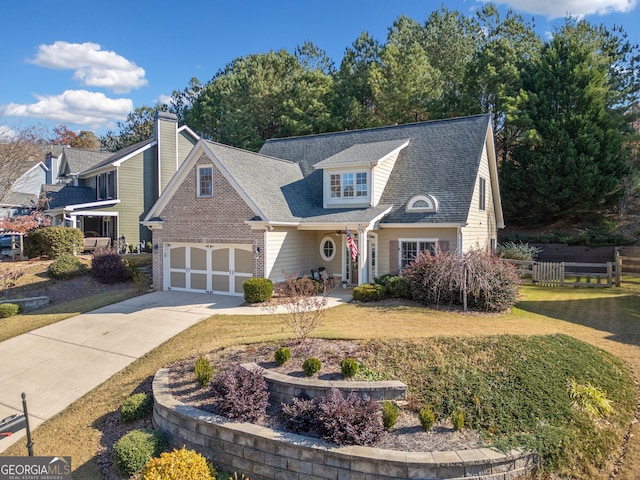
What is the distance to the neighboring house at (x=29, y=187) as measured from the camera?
1470 inches

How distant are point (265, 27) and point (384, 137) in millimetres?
8244

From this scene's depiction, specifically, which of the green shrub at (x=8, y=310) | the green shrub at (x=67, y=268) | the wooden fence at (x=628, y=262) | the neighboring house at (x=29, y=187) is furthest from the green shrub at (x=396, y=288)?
the neighboring house at (x=29, y=187)

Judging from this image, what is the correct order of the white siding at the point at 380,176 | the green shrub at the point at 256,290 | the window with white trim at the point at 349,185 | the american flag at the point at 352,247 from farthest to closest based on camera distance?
1. the window with white trim at the point at 349,185
2. the white siding at the point at 380,176
3. the american flag at the point at 352,247
4. the green shrub at the point at 256,290

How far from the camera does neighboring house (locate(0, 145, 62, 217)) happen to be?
3735 cm

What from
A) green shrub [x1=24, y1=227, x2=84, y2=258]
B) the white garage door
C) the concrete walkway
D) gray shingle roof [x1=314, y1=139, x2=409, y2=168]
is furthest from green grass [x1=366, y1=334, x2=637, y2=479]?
green shrub [x1=24, y1=227, x2=84, y2=258]

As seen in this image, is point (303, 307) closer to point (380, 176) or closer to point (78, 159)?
point (380, 176)

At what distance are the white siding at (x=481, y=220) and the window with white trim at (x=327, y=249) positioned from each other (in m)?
5.99

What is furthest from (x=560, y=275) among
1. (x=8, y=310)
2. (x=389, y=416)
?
(x=8, y=310)

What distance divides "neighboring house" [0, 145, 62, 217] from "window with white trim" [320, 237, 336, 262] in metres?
25.9

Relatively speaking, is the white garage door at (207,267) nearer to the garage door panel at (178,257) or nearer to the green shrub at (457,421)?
the garage door panel at (178,257)

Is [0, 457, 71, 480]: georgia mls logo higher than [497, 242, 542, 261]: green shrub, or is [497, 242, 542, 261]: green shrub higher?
[497, 242, 542, 261]: green shrub

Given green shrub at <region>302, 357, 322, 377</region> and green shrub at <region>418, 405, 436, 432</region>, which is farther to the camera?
green shrub at <region>302, 357, 322, 377</region>

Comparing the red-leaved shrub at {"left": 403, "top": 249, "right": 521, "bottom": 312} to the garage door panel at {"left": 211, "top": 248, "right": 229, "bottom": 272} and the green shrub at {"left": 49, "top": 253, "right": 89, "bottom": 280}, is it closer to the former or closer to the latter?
the garage door panel at {"left": 211, "top": 248, "right": 229, "bottom": 272}

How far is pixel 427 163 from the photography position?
1959 cm
